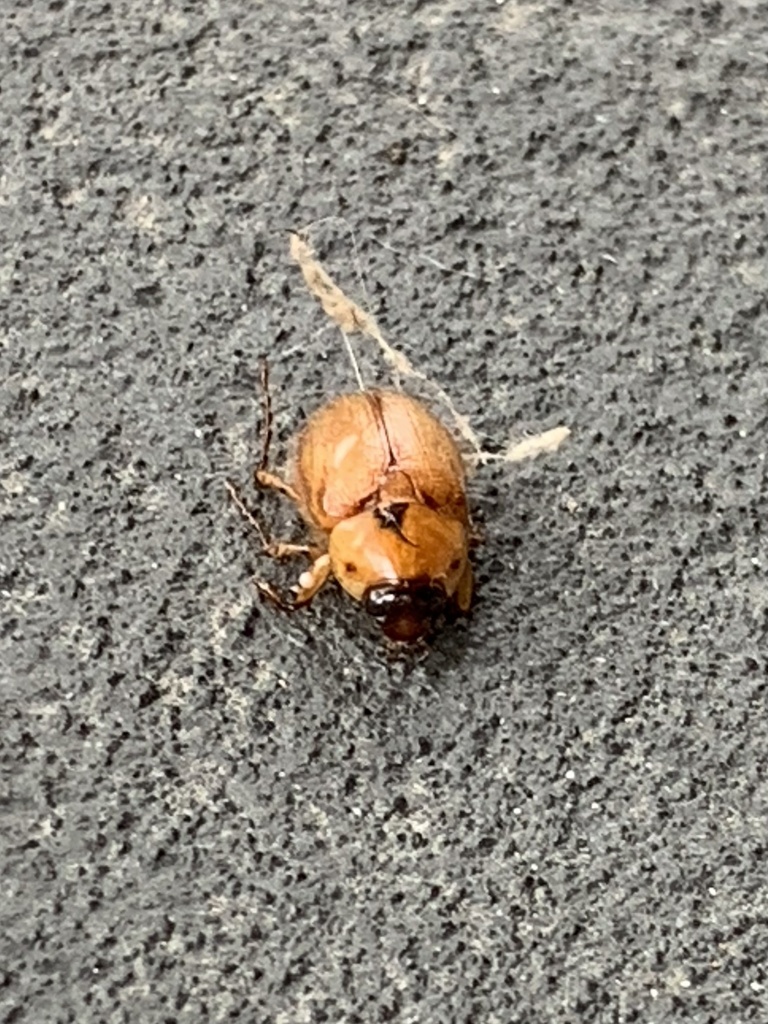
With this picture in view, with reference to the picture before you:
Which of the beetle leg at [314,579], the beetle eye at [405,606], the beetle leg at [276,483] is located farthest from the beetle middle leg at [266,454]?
the beetle eye at [405,606]

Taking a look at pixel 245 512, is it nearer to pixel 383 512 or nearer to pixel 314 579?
pixel 314 579

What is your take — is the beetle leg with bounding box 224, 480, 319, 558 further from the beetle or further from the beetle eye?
the beetle eye

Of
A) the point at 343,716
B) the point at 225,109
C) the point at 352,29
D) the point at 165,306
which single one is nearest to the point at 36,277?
the point at 165,306

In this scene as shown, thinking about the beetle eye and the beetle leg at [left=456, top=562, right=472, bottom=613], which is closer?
the beetle eye

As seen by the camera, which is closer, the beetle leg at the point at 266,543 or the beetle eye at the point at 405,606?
the beetle eye at the point at 405,606

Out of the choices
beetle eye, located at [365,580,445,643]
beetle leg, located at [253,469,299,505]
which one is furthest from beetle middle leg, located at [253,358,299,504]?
beetle eye, located at [365,580,445,643]

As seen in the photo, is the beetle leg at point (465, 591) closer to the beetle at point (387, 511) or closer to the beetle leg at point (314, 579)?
the beetle at point (387, 511)

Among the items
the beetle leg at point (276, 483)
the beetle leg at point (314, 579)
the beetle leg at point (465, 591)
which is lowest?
the beetle leg at point (465, 591)

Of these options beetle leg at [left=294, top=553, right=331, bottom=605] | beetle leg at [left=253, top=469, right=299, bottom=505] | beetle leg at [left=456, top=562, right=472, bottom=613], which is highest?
beetle leg at [left=253, top=469, right=299, bottom=505]
